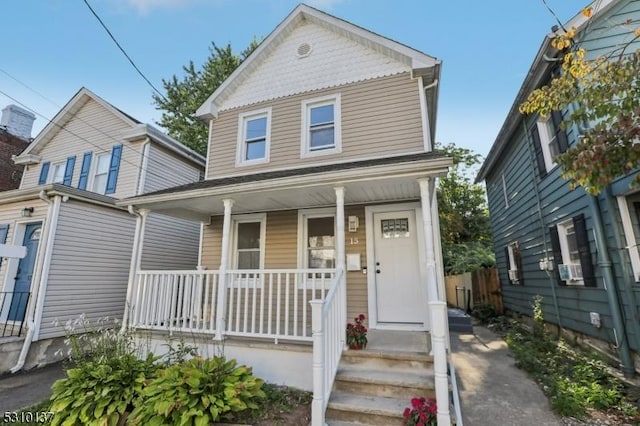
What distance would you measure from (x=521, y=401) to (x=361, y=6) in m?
9.04

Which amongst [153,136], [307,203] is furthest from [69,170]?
[307,203]

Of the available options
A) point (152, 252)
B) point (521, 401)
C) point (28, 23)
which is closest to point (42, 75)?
point (28, 23)

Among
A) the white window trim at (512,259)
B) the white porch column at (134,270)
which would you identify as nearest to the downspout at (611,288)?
the white window trim at (512,259)

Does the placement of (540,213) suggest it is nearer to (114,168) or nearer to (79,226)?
(79,226)

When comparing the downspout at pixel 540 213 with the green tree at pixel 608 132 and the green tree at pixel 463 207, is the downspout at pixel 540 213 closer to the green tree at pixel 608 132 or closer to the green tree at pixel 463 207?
the green tree at pixel 608 132

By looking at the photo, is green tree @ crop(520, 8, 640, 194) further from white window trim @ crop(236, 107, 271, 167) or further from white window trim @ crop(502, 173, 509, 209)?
white window trim @ crop(502, 173, 509, 209)

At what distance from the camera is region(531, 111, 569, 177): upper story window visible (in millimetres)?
6242

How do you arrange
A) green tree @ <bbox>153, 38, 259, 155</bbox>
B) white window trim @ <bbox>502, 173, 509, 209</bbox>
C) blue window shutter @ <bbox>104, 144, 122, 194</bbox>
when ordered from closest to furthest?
blue window shutter @ <bbox>104, 144, 122, 194</bbox>, white window trim @ <bbox>502, 173, 509, 209</bbox>, green tree @ <bbox>153, 38, 259, 155</bbox>

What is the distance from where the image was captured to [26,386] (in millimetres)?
5230

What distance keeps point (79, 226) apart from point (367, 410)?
7880 mm

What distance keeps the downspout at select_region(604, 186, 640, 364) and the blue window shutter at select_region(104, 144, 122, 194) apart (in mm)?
11761

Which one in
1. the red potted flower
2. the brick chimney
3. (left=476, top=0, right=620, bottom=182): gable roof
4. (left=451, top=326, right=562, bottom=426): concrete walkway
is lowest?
(left=451, top=326, right=562, bottom=426): concrete walkway

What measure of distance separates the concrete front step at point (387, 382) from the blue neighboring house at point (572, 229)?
3.28 metres

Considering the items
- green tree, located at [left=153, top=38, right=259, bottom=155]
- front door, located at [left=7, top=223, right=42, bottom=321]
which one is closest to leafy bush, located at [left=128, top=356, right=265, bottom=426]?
front door, located at [left=7, top=223, right=42, bottom=321]
